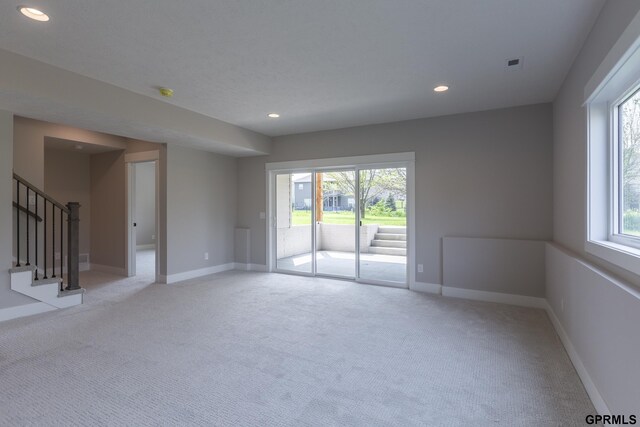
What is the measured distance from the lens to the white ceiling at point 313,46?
226cm

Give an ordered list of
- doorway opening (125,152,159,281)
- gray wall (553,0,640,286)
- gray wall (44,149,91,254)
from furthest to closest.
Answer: gray wall (44,149,91,254), doorway opening (125,152,159,281), gray wall (553,0,640,286)

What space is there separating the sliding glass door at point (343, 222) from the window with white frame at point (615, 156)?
2.71m

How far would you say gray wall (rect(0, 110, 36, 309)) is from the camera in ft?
11.5

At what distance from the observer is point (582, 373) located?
235 cm

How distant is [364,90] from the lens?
3779mm

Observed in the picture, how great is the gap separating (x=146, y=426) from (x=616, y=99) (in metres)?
3.69

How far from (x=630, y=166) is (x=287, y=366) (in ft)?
9.10

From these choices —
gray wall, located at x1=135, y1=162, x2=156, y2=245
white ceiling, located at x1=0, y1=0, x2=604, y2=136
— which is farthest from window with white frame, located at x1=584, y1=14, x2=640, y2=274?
gray wall, located at x1=135, y1=162, x2=156, y2=245

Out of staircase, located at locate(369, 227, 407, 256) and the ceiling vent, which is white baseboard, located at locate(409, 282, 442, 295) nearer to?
staircase, located at locate(369, 227, 407, 256)

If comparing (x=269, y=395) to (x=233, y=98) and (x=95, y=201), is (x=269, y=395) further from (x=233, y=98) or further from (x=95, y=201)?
(x=95, y=201)

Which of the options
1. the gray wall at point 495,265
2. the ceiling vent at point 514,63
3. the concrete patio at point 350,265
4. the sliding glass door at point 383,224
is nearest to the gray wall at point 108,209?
the concrete patio at point 350,265

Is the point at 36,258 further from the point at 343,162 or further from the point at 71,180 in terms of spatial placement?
the point at 343,162

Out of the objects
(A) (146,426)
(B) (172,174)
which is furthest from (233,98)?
(A) (146,426)

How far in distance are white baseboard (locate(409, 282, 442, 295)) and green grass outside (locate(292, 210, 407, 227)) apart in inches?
36.5
